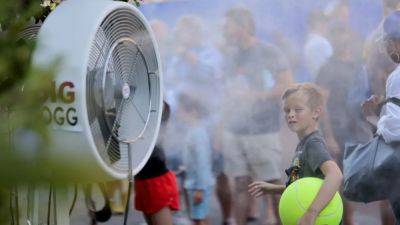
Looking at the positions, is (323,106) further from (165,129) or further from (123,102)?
(123,102)

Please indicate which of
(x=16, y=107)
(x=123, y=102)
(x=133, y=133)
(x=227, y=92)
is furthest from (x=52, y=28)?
(x=227, y=92)

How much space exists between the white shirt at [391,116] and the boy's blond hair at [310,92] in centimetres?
35

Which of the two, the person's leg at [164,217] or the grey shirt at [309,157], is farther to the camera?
the person's leg at [164,217]

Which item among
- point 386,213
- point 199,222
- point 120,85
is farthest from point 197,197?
point 120,85

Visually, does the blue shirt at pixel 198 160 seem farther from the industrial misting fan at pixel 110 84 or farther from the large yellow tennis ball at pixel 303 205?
the industrial misting fan at pixel 110 84

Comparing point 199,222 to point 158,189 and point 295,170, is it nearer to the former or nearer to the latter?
point 158,189

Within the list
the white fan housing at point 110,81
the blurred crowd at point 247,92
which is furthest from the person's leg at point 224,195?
the white fan housing at point 110,81

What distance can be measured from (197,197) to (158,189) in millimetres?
265

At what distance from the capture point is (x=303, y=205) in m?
2.92

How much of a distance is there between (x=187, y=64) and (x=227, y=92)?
0.32 meters

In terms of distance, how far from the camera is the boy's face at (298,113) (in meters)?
3.37

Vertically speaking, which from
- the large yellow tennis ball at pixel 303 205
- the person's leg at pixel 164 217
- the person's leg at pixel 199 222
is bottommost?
the person's leg at pixel 199 222

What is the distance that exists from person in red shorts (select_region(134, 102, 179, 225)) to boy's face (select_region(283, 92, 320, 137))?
79cm

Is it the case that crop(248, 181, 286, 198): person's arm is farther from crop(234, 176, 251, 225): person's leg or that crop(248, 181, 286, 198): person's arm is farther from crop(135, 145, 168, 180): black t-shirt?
crop(135, 145, 168, 180): black t-shirt
